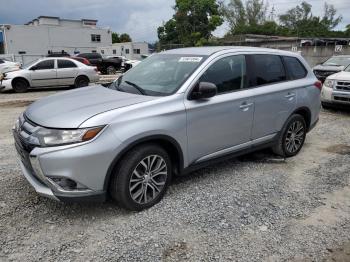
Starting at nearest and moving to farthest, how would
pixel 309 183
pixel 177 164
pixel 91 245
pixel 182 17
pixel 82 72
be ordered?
1. pixel 91 245
2. pixel 177 164
3. pixel 309 183
4. pixel 82 72
5. pixel 182 17

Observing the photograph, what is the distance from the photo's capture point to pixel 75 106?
3.68m

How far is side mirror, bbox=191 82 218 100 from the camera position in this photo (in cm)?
396

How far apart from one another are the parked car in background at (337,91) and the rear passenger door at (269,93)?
4598 mm

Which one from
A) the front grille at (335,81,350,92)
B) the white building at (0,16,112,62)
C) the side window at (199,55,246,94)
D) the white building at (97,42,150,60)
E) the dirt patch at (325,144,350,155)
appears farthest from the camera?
the white building at (97,42,150,60)

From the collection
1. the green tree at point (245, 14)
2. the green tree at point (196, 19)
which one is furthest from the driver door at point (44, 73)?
the green tree at point (245, 14)

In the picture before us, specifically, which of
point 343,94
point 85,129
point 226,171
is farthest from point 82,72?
point 85,129

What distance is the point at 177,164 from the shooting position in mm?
4051

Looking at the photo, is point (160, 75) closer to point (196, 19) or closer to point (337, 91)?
point (337, 91)

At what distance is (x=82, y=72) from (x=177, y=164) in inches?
485

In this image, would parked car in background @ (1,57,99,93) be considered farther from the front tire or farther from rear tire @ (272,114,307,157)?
the front tire

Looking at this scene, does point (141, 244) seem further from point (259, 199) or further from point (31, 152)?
point (259, 199)

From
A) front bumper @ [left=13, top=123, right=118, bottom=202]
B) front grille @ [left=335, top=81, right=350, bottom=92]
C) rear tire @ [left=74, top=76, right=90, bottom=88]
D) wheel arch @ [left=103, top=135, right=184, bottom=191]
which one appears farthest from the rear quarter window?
rear tire @ [left=74, top=76, right=90, bottom=88]

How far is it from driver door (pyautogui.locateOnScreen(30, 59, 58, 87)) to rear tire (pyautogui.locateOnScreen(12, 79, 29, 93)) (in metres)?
0.28

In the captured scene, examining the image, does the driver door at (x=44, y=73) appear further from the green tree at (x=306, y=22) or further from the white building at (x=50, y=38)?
the green tree at (x=306, y=22)
